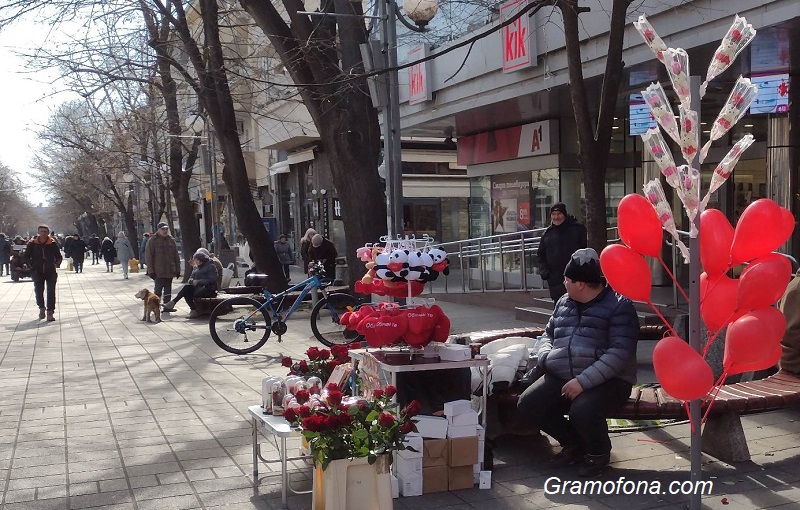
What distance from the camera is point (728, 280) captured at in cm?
473

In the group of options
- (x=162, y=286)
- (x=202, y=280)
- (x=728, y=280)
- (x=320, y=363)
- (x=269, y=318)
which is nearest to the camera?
(x=728, y=280)

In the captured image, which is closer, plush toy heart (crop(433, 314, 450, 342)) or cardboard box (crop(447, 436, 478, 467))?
cardboard box (crop(447, 436, 478, 467))

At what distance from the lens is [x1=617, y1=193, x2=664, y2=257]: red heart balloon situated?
4570mm

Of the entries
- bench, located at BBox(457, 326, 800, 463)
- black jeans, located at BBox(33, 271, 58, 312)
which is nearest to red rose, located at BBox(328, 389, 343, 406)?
bench, located at BBox(457, 326, 800, 463)

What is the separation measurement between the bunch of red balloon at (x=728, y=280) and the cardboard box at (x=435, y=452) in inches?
54.6

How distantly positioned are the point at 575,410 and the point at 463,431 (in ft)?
2.41

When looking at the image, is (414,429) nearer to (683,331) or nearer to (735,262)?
(735,262)

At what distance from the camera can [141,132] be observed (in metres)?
31.4

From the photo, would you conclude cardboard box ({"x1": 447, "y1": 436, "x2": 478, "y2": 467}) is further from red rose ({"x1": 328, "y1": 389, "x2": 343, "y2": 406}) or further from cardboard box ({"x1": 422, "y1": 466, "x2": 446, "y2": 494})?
red rose ({"x1": 328, "y1": 389, "x2": 343, "y2": 406})

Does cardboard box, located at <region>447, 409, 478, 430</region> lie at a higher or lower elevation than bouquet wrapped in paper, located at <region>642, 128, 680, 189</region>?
lower

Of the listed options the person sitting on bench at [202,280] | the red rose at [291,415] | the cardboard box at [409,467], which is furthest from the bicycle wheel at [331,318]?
the red rose at [291,415]

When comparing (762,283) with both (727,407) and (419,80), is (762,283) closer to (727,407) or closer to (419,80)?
(727,407)

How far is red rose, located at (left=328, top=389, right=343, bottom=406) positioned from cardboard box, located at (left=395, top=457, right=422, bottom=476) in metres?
0.77

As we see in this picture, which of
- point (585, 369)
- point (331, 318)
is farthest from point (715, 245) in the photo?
point (331, 318)
